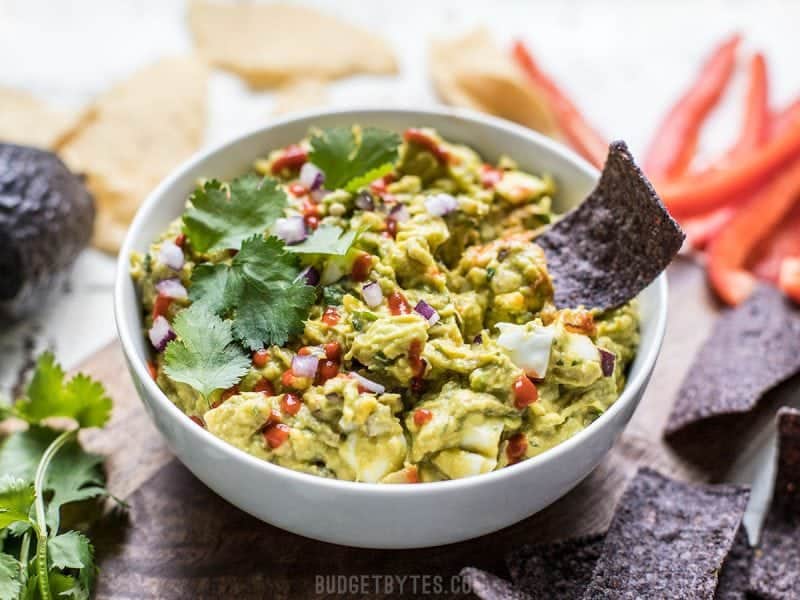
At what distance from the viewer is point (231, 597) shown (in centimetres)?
249

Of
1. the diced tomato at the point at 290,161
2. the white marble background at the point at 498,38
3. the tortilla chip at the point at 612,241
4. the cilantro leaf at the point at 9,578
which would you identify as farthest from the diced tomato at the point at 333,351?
the white marble background at the point at 498,38

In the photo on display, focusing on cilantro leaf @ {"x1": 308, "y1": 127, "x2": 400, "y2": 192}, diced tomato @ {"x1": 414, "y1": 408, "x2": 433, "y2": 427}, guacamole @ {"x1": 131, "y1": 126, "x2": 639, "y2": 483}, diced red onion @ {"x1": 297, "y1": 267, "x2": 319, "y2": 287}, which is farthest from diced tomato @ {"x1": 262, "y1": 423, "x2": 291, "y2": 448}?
cilantro leaf @ {"x1": 308, "y1": 127, "x2": 400, "y2": 192}

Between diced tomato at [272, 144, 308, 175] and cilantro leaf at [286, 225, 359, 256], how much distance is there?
0.38 m

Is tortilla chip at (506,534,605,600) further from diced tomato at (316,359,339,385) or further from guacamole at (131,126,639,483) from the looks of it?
diced tomato at (316,359,339,385)

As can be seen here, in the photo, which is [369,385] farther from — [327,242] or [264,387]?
[327,242]

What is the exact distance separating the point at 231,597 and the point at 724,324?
1664 millimetres

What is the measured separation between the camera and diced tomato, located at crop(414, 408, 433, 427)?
219cm

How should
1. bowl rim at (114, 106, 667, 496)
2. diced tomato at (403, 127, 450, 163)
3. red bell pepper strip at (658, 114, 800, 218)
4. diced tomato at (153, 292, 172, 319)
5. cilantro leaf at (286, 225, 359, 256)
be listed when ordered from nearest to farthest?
bowl rim at (114, 106, 667, 496) < cilantro leaf at (286, 225, 359, 256) < diced tomato at (153, 292, 172, 319) < diced tomato at (403, 127, 450, 163) < red bell pepper strip at (658, 114, 800, 218)

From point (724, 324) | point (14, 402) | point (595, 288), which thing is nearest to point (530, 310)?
point (595, 288)

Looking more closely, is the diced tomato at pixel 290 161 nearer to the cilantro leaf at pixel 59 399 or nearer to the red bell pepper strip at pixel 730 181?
the cilantro leaf at pixel 59 399

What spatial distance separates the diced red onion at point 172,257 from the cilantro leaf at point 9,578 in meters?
0.76

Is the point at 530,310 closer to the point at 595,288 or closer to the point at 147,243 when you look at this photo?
the point at 595,288

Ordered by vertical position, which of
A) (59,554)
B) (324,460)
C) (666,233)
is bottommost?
(59,554)

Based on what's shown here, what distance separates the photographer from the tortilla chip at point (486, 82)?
3871 millimetres
